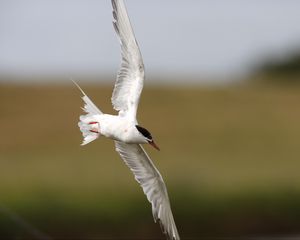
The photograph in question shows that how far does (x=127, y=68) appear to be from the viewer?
8016mm

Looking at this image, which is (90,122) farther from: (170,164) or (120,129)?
(170,164)

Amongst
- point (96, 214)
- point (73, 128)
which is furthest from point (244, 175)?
point (73, 128)

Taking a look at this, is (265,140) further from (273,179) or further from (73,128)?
(273,179)

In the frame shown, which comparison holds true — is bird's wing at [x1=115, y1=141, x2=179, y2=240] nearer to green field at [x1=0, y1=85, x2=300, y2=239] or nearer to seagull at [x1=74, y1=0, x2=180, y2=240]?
seagull at [x1=74, y1=0, x2=180, y2=240]

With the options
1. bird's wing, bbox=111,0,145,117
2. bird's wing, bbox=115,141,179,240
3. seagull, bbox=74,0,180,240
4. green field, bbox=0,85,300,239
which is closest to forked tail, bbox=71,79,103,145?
seagull, bbox=74,0,180,240

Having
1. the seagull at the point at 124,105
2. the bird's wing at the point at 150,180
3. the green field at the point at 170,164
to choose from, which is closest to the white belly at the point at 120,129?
the seagull at the point at 124,105

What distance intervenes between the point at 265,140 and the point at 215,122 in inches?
52.8

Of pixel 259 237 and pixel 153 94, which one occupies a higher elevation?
pixel 153 94

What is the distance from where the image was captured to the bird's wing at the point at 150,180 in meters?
8.48

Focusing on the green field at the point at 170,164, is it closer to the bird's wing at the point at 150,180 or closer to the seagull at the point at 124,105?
the bird's wing at the point at 150,180

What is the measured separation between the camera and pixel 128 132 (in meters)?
7.76

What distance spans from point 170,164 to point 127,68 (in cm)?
1346

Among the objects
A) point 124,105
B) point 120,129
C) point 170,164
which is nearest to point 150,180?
point 124,105

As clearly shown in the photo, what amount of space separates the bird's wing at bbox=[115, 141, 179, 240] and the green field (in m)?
2.92
